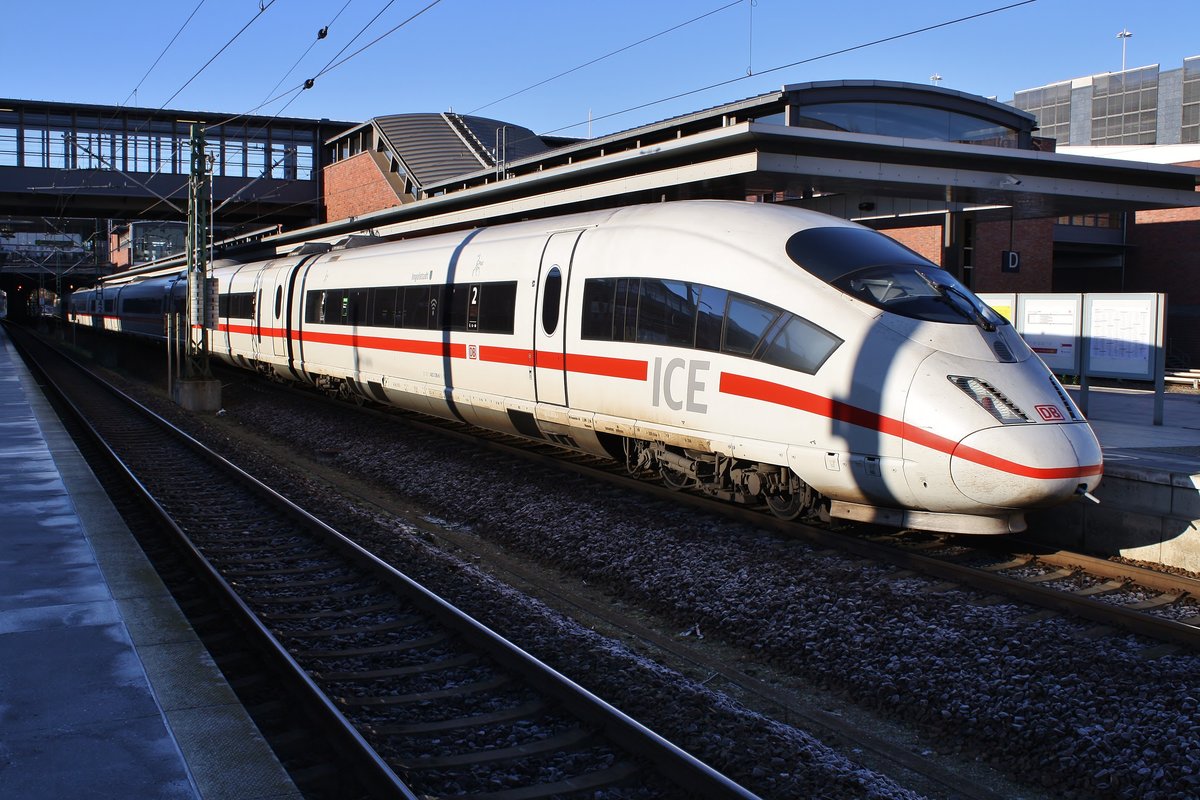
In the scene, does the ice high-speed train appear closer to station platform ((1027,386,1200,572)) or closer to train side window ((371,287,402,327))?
station platform ((1027,386,1200,572))

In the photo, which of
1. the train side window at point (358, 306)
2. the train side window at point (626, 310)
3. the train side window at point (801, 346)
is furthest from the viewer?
the train side window at point (358, 306)

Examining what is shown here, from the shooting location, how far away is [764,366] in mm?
8039

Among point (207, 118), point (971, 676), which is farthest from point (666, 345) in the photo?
point (207, 118)

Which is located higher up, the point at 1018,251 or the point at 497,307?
the point at 1018,251

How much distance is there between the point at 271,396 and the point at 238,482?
416 inches

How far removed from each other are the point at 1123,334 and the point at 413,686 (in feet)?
35.9

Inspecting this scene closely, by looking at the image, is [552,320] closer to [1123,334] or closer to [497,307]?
[497,307]

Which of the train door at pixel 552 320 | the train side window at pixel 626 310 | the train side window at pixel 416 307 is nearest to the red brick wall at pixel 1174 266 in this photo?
the train side window at pixel 416 307

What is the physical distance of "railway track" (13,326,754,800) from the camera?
4.23m

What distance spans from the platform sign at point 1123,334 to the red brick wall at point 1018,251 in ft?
51.0

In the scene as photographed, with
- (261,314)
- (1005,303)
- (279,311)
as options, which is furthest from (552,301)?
(261,314)

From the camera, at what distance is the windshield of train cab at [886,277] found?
7.74 metres

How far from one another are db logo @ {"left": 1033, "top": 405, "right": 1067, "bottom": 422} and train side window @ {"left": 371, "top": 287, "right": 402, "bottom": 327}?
31.9 feet

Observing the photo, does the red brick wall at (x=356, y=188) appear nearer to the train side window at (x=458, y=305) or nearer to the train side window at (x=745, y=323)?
the train side window at (x=458, y=305)
